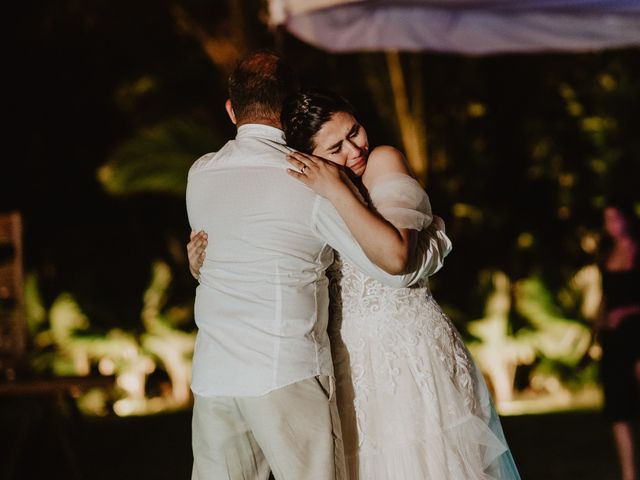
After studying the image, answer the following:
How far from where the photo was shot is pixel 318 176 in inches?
110

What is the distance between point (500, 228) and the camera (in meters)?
11.2

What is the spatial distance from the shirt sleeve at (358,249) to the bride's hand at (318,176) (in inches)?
1.4

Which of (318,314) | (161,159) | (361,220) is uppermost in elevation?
(161,159)

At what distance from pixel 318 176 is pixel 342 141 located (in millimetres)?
296

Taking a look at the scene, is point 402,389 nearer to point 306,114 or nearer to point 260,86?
point 306,114

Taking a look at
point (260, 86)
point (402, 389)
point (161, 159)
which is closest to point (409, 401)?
point (402, 389)

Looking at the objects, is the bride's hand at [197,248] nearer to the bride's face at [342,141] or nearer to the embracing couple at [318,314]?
the embracing couple at [318,314]

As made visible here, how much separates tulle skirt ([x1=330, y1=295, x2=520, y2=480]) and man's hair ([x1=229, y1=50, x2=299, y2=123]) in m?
0.67

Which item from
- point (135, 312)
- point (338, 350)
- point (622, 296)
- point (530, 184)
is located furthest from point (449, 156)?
point (338, 350)

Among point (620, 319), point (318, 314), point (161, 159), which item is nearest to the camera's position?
point (318, 314)

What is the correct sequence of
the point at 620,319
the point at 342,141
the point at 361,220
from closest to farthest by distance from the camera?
the point at 361,220, the point at 342,141, the point at 620,319

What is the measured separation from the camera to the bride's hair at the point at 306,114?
117 inches

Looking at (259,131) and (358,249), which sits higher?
(259,131)

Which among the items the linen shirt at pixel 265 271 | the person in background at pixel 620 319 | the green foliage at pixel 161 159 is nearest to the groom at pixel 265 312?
the linen shirt at pixel 265 271
